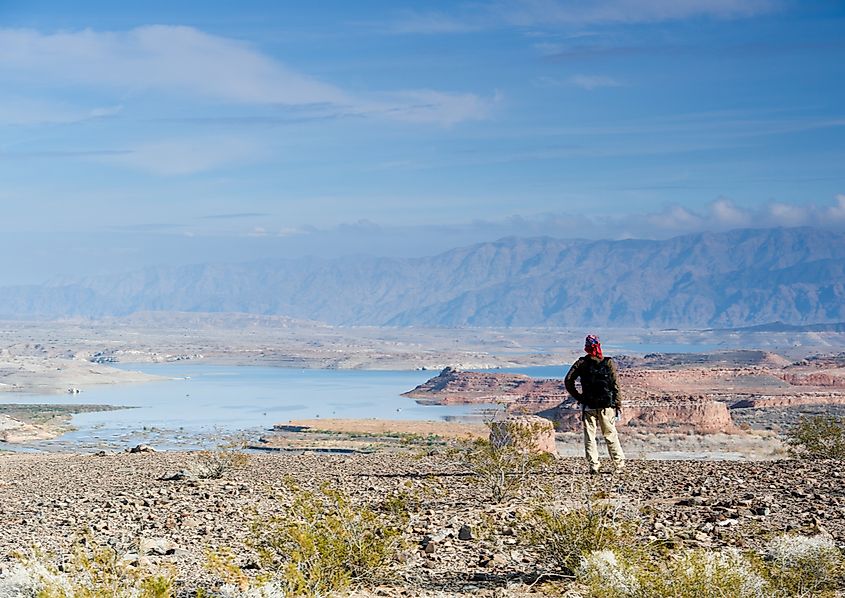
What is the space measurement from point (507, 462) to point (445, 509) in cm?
191

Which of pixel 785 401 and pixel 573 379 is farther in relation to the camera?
pixel 785 401

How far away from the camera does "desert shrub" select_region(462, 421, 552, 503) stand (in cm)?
1244

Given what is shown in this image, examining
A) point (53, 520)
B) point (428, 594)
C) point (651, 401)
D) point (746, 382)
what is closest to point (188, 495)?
point (53, 520)

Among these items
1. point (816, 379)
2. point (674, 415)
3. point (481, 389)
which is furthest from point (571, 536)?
point (481, 389)

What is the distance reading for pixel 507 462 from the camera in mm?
13219

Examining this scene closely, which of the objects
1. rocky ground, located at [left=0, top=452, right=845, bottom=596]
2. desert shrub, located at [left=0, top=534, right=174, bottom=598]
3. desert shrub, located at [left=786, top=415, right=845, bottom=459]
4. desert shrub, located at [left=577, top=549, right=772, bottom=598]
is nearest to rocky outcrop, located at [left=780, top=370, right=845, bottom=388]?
desert shrub, located at [left=786, top=415, right=845, bottom=459]

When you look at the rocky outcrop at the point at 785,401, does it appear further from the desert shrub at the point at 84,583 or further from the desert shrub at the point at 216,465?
the desert shrub at the point at 84,583

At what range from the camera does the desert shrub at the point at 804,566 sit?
6.78 metres

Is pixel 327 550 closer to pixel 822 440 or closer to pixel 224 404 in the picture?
pixel 822 440

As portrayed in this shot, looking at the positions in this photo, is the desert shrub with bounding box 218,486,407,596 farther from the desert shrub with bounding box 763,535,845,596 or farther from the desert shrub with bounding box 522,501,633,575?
the desert shrub with bounding box 763,535,845,596

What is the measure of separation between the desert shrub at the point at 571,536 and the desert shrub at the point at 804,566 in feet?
3.71

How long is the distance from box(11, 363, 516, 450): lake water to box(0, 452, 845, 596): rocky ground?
3356cm

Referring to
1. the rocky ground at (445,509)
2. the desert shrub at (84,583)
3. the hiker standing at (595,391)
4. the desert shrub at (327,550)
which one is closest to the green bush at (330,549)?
the desert shrub at (327,550)

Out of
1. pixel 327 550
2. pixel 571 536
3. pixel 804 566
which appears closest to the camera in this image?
pixel 804 566
